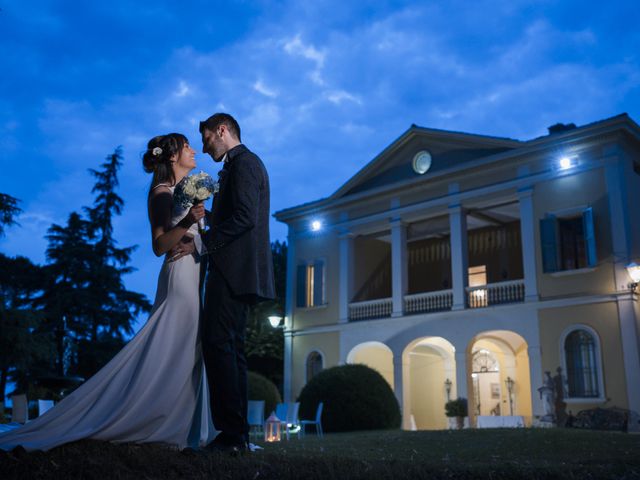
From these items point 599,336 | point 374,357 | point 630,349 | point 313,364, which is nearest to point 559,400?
point 599,336

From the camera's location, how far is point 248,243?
4051 millimetres

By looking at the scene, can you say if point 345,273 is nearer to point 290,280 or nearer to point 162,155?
point 290,280

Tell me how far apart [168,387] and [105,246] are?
3129 centimetres

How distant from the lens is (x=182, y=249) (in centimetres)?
420

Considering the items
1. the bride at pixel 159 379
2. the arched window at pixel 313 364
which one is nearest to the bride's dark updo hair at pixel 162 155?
the bride at pixel 159 379

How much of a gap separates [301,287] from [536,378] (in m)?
10.6

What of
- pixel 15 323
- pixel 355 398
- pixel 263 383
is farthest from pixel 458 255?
pixel 15 323

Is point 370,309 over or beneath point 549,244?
beneath

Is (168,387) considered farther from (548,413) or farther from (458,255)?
(458,255)

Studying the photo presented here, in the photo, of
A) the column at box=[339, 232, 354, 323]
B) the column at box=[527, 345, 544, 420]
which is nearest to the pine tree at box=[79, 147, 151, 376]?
the column at box=[339, 232, 354, 323]

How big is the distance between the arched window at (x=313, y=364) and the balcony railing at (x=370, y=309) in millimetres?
2327

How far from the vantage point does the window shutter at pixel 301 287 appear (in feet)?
88.0

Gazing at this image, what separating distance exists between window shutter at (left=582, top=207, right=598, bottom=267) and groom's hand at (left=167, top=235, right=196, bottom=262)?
16991mm

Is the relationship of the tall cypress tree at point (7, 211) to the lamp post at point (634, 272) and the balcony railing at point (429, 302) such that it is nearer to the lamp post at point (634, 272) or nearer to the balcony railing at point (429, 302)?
the balcony railing at point (429, 302)
